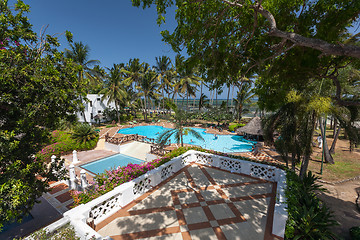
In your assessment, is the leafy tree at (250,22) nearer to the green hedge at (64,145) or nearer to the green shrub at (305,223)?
the green shrub at (305,223)

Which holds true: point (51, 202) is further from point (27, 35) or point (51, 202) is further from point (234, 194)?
point (234, 194)

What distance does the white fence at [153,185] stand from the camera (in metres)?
3.61

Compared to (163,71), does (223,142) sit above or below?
below

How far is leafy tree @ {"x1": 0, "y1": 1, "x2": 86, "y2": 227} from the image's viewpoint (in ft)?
9.85

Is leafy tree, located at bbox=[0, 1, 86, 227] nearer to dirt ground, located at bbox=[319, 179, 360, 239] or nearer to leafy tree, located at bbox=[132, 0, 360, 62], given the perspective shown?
leafy tree, located at bbox=[132, 0, 360, 62]

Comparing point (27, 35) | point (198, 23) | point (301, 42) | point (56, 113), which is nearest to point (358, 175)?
point (301, 42)

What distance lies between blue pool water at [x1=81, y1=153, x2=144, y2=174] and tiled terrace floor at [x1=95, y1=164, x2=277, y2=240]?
8994mm

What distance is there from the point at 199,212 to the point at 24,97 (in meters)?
5.63

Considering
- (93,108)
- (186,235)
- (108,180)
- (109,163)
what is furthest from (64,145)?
(186,235)

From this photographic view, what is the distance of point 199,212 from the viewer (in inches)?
189

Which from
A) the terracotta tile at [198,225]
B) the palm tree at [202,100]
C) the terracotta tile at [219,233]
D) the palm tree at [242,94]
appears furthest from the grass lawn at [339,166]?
the palm tree at [202,100]

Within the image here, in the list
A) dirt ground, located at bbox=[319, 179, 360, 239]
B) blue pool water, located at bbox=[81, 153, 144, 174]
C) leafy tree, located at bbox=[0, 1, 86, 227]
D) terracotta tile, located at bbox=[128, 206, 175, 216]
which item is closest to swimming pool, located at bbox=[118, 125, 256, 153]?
blue pool water, located at bbox=[81, 153, 144, 174]

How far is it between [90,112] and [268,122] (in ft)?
101

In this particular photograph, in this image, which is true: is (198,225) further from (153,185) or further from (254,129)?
(254,129)
